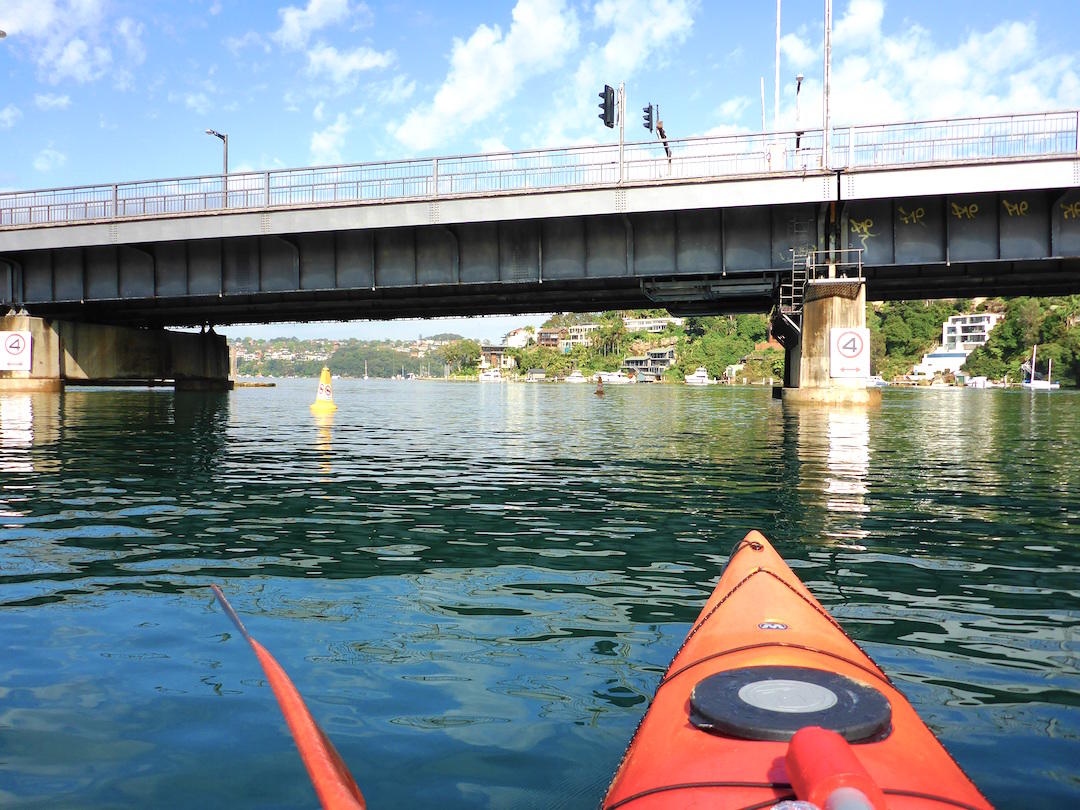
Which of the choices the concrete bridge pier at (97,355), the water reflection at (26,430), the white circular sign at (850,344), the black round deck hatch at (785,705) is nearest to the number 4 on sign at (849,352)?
the white circular sign at (850,344)

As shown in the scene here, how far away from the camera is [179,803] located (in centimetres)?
366

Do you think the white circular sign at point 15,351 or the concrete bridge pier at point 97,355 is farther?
the concrete bridge pier at point 97,355

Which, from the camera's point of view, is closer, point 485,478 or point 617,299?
point 485,478

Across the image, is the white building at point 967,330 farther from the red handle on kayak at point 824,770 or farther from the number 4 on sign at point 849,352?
the red handle on kayak at point 824,770

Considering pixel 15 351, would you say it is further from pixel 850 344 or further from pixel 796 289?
pixel 850 344

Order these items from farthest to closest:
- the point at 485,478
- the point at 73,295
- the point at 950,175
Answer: the point at 73,295 < the point at 950,175 < the point at 485,478

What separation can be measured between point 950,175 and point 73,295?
39538 mm

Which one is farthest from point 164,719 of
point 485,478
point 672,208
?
point 672,208

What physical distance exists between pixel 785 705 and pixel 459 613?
382 cm

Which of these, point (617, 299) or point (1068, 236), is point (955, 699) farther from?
point (617, 299)

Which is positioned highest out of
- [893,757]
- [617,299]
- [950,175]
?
[950,175]

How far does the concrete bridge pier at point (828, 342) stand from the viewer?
109 ft

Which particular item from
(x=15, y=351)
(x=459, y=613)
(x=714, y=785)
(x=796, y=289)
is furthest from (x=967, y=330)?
(x=714, y=785)

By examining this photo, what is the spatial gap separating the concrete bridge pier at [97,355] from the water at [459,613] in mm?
33415
